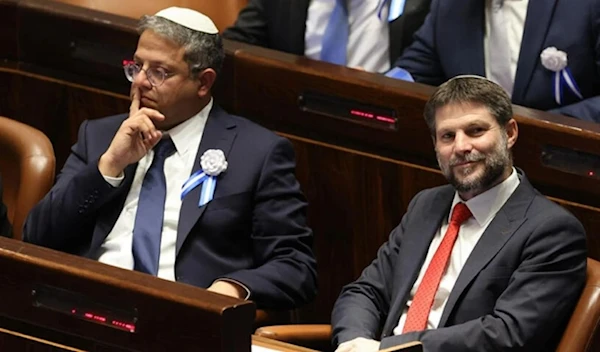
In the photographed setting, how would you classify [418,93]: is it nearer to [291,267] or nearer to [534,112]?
[534,112]

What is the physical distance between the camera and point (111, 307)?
109 centimetres

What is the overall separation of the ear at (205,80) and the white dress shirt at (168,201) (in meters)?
0.03

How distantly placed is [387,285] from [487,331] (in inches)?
7.6

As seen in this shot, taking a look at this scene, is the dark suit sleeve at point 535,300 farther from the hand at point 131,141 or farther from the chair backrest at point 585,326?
the hand at point 131,141

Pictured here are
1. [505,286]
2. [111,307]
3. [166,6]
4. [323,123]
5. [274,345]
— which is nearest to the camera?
[111,307]

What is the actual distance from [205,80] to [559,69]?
453 millimetres

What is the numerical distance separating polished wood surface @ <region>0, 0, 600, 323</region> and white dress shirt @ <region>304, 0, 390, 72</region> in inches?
5.6

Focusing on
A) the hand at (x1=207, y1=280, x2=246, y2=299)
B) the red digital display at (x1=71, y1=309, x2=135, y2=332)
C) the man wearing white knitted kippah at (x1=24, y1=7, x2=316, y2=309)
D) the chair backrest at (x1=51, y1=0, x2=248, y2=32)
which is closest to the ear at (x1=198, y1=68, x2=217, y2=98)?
the man wearing white knitted kippah at (x1=24, y1=7, x2=316, y2=309)

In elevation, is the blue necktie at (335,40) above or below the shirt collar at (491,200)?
above

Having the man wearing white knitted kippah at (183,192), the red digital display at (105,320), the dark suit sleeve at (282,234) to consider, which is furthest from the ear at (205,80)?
the red digital display at (105,320)

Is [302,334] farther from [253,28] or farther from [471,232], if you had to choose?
[253,28]

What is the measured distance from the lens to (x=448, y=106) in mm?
1462

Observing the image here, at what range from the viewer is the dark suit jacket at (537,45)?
1.69m

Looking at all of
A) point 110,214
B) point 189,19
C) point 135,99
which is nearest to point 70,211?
point 110,214
